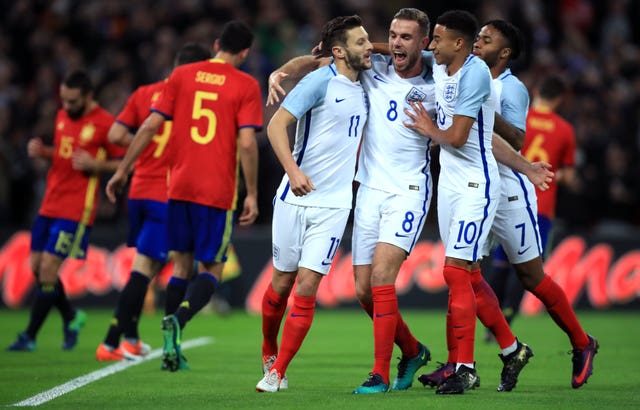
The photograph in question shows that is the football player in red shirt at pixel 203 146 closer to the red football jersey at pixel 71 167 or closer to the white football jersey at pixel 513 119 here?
the red football jersey at pixel 71 167

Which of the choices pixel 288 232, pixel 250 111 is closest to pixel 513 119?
pixel 288 232

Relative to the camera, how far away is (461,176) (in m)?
7.25

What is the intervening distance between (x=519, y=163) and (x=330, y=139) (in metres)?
1.23

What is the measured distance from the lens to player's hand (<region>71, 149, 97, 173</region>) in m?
10.3

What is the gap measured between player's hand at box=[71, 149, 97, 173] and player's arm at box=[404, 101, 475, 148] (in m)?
3.94

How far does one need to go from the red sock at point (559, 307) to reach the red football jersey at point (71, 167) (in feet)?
14.3

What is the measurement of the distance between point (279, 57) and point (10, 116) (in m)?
4.56

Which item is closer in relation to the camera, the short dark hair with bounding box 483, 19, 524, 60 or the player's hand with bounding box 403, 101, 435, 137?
the player's hand with bounding box 403, 101, 435, 137

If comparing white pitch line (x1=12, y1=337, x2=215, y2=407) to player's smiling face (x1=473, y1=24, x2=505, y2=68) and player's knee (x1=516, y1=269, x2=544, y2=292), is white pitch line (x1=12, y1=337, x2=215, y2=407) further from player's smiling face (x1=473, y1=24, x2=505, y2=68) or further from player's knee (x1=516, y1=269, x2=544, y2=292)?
player's smiling face (x1=473, y1=24, x2=505, y2=68)

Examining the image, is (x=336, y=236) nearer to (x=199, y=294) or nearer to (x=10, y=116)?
(x=199, y=294)

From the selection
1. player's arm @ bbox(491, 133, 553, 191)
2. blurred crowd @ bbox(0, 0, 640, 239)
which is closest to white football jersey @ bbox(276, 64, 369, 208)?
player's arm @ bbox(491, 133, 553, 191)

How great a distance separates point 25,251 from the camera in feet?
51.7

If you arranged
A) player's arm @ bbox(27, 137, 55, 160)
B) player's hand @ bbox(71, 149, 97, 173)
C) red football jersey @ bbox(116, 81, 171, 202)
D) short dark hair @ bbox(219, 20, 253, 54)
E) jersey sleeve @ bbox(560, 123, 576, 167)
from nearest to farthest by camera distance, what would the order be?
short dark hair @ bbox(219, 20, 253, 54)
red football jersey @ bbox(116, 81, 171, 202)
player's hand @ bbox(71, 149, 97, 173)
player's arm @ bbox(27, 137, 55, 160)
jersey sleeve @ bbox(560, 123, 576, 167)

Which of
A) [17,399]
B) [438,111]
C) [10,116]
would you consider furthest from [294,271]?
[10,116]
